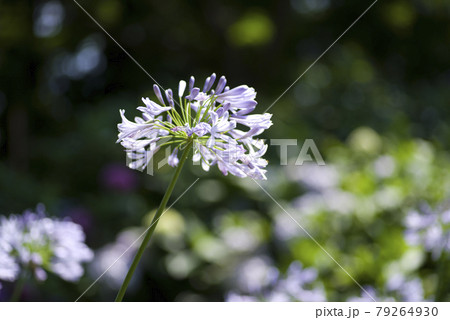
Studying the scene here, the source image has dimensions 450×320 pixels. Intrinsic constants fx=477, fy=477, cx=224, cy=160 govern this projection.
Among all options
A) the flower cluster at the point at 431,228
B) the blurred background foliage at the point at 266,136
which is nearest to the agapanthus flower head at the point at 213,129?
the flower cluster at the point at 431,228

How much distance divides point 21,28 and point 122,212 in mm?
2214

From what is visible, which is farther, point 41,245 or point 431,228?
point 431,228

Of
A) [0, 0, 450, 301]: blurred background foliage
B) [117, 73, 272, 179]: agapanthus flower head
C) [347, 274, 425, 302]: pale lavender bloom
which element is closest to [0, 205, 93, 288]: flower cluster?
[117, 73, 272, 179]: agapanthus flower head

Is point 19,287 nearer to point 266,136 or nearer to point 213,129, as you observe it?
point 213,129

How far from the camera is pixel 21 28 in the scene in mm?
4328

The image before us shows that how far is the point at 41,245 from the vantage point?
94cm

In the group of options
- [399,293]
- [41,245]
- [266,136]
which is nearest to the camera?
[41,245]

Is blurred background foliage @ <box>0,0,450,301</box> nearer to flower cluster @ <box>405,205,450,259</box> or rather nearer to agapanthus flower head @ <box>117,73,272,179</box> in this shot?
flower cluster @ <box>405,205,450,259</box>

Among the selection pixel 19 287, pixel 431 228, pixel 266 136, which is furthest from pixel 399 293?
pixel 266 136

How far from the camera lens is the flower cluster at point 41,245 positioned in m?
0.90

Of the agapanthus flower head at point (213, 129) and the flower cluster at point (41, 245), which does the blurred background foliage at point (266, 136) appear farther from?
the flower cluster at point (41, 245)

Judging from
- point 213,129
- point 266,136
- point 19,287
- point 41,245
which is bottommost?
point 19,287

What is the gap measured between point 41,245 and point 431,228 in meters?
0.95

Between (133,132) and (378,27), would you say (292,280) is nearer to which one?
(133,132)
